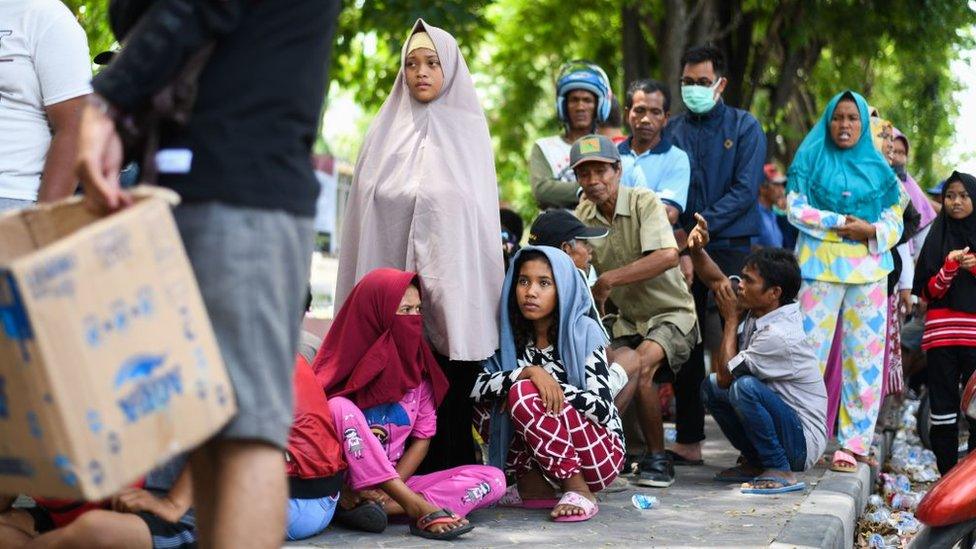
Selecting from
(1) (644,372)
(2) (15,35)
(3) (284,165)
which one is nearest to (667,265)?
(1) (644,372)

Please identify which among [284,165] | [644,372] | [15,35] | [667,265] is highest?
[15,35]

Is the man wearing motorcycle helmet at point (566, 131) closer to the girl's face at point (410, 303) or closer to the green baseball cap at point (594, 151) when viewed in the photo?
the green baseball cap at point (594, 151)

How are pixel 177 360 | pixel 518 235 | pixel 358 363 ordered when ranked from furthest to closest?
1. pixel 518 235
2. pixel 358 363
3. pixel 177 360

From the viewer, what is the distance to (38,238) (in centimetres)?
289

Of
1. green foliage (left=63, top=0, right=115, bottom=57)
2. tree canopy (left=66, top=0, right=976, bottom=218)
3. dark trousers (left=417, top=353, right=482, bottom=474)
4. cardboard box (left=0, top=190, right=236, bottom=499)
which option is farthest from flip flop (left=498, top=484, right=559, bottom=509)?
tree canopy (left=66, top=0, right=976, bottom=218)

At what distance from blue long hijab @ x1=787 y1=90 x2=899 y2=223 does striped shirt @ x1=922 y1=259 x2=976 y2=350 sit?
492mm

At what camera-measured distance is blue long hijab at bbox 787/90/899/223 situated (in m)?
7.44

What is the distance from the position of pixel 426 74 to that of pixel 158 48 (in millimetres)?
3259

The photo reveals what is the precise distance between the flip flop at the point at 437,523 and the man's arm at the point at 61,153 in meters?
1.86

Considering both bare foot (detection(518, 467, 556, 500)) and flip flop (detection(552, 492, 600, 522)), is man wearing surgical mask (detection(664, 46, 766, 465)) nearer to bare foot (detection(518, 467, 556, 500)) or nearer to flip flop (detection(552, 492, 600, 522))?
bare foot (detection(518, 467, 556, 500))

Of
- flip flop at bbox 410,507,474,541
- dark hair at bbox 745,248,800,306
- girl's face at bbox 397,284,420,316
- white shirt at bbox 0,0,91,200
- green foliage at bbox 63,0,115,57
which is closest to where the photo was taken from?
white shirt at bbox 0,0,91,200

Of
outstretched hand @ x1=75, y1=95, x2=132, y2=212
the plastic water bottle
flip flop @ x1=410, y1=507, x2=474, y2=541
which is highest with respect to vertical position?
outstretched hand @ x1=75, y1=95, x2=132, y2=212

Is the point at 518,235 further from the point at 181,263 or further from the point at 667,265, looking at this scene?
the point at 181,263

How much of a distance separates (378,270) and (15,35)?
183 centimetres
